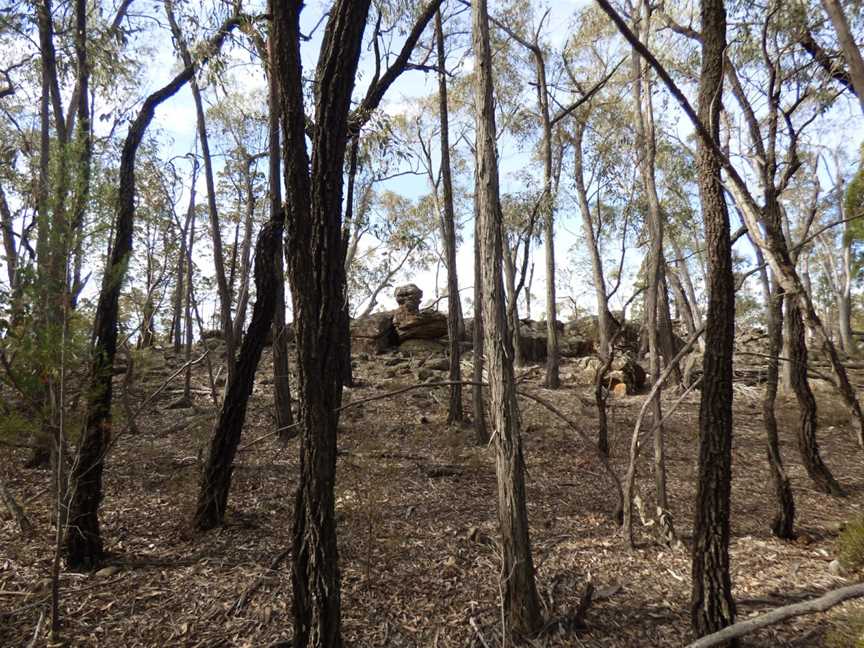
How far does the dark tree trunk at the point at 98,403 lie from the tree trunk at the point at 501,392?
9.97 ft

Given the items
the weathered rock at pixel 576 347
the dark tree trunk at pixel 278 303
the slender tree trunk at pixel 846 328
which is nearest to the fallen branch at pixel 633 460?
the dark tree trunk at pixel 278 303

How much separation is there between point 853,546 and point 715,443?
1.64m

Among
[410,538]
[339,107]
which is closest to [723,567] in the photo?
[410,538]

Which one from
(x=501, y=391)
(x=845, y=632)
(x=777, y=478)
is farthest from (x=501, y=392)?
(x=777, y=478)

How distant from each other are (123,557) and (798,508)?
→ 7.53 meters

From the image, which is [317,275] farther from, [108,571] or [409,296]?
[409,296]

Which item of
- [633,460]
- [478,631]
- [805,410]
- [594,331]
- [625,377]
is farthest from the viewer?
[594,331]

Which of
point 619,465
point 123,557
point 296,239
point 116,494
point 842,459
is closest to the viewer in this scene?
point 296,239

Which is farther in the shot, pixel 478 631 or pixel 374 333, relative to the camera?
pixel 374 333

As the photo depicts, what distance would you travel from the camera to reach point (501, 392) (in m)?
3.57

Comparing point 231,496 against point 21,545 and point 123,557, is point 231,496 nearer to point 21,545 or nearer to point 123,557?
point 123,557

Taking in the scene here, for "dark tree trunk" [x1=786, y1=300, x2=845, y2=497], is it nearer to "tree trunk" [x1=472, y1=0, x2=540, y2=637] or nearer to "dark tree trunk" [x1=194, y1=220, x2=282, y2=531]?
"tree trunk" [x1=472, y1=0, x2=540, y2=637]

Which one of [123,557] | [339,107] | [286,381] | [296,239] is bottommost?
[123,557]

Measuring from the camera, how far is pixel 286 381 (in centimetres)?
834
